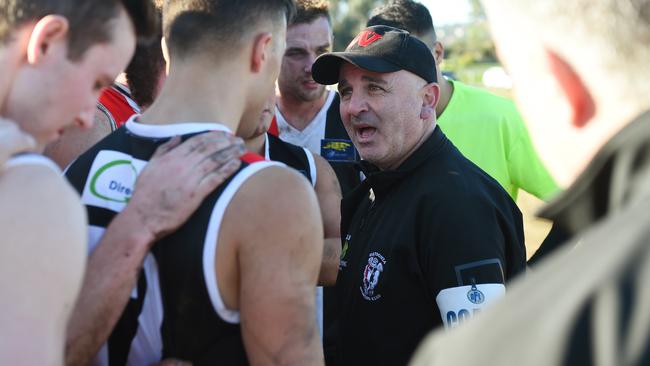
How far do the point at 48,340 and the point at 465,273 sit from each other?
5.09 feet

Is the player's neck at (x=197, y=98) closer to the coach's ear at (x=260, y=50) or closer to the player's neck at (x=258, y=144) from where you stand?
the coach's ear at (x=260, y=50)

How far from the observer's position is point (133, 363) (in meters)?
2.19

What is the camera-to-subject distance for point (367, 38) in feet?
11.7

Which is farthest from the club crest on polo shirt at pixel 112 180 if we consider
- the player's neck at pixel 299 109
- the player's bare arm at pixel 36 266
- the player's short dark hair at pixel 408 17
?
the player's short dark hair at pixel 408 17

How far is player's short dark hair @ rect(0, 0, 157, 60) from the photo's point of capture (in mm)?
1794

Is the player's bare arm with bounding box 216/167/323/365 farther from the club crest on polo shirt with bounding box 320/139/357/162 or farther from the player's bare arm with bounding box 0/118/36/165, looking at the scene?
the club crest on polo shirt with bounding box 320/139/357/162

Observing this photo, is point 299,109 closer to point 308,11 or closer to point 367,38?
point 308,11

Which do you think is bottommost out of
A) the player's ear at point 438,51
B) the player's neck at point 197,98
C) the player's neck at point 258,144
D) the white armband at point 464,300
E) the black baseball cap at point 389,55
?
the white armband at point 464,300

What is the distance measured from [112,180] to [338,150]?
2.53 meters

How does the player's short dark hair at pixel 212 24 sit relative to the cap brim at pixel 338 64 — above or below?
above

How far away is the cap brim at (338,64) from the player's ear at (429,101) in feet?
0.58

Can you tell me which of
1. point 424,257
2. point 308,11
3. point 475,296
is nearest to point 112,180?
point 424,257

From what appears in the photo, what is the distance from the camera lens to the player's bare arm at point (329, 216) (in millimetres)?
3598

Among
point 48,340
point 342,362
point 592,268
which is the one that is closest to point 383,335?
point 342,362
